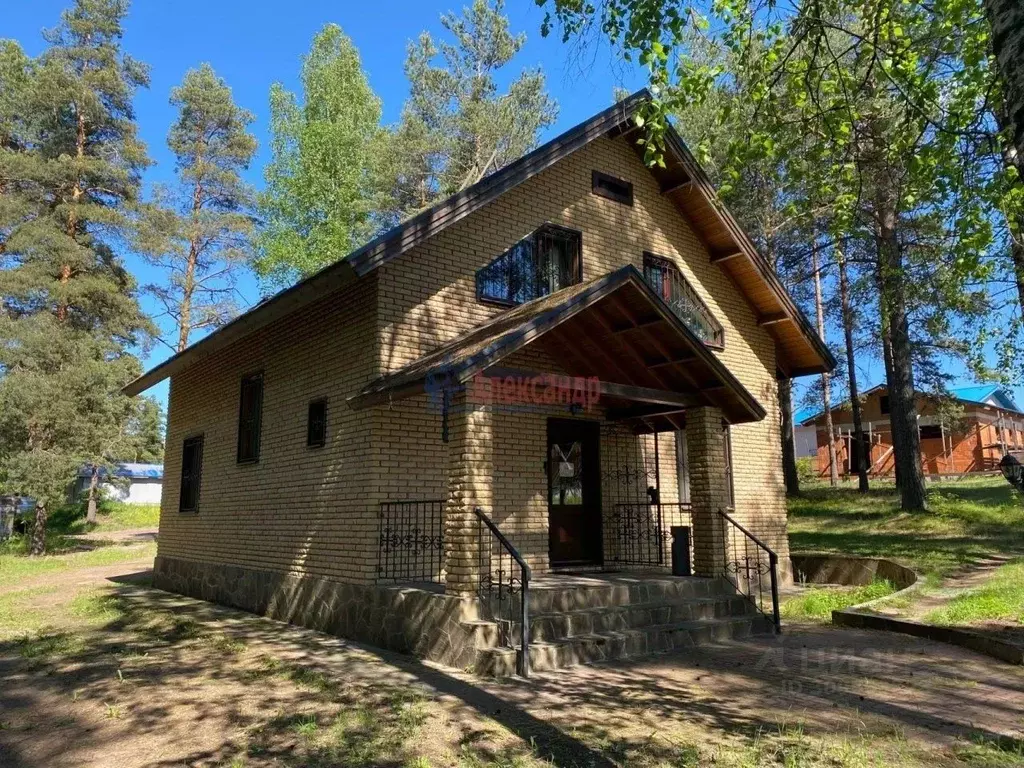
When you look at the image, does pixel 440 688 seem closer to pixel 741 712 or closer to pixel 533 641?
pixel 533 641

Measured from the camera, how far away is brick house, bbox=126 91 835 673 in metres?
7.35

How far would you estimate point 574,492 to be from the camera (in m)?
10.5

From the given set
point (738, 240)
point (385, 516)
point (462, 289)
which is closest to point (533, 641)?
point (385, 516)

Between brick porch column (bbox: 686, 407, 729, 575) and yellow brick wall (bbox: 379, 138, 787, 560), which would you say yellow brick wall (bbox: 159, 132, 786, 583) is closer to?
yellow brick wall (bbox: 379, 138, 787, 560)

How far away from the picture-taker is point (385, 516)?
26.9 ft

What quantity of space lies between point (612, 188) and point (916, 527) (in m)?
11.4

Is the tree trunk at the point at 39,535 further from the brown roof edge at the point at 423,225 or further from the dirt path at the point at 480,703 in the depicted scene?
the dirt path at the point at 480,703

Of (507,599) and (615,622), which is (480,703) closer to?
(507,599)

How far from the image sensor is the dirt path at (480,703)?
15.2 ft

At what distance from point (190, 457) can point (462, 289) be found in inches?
291

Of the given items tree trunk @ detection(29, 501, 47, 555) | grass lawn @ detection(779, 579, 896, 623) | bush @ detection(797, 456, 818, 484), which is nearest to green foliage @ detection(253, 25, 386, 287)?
tree trunk @ detection(29, 501, 47, 555)

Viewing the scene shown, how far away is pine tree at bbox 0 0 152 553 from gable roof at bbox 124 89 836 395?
29.4 ft

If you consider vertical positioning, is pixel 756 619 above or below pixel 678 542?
below

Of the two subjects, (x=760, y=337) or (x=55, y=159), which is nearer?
(x=760, y=337)
